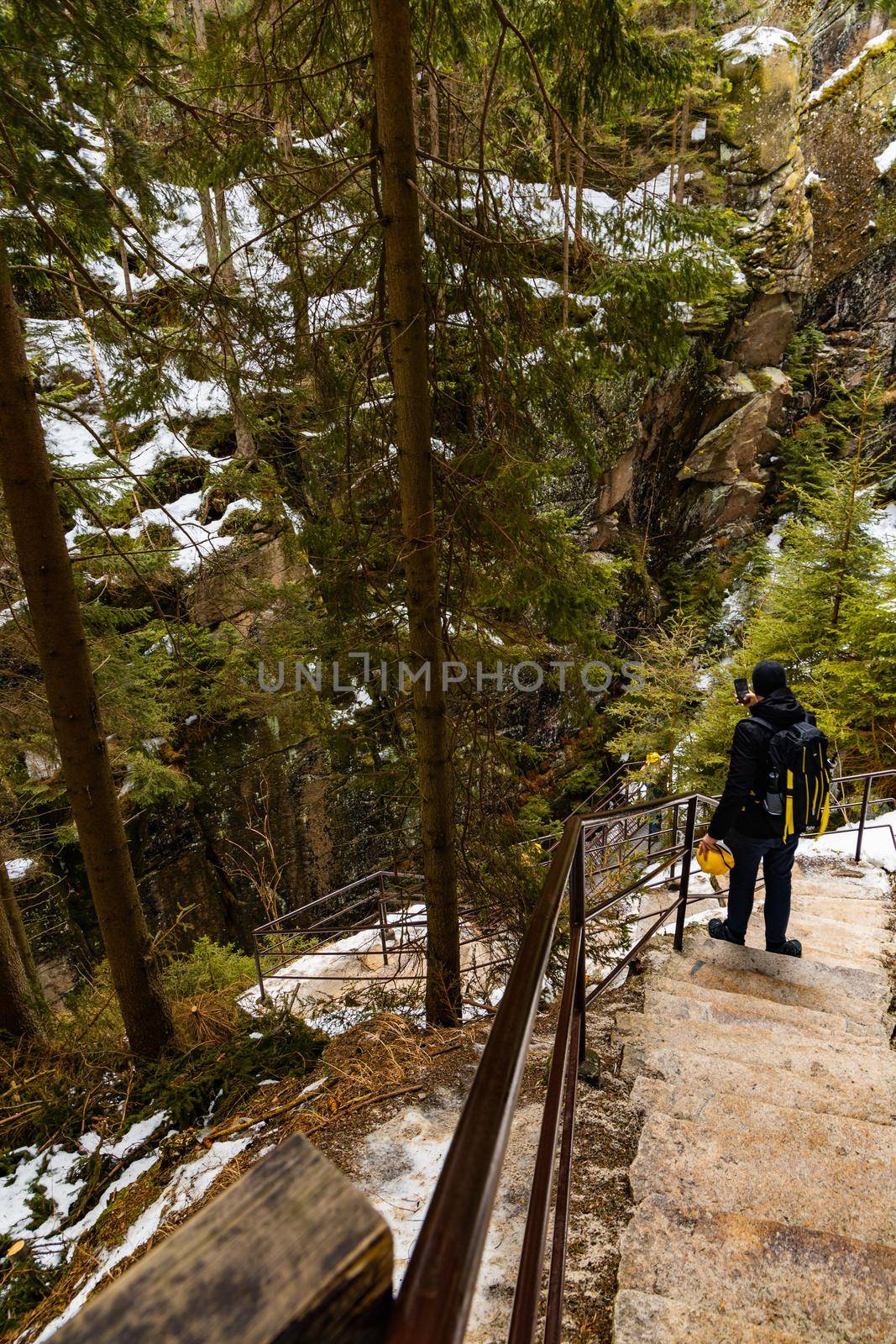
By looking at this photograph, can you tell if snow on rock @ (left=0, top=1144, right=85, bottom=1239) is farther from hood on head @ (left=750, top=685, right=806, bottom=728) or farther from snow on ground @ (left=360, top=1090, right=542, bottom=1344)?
hood on head @ (left=750, top=685, right=806, bottom=728)

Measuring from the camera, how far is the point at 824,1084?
2.62 meters

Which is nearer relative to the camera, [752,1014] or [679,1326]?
[679,1326]

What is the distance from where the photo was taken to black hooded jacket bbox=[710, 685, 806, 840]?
3840 millimetres

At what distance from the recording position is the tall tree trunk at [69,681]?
3.95 metres

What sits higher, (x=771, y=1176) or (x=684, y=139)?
(x=684, y=139)

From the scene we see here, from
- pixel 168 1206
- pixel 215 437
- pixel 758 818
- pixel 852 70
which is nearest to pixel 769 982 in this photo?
pixel 758 818

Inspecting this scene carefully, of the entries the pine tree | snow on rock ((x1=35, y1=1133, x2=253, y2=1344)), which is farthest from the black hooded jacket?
the pine tree

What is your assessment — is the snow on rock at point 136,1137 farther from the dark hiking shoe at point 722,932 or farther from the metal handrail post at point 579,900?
the dark hiking shoe at point 722,932

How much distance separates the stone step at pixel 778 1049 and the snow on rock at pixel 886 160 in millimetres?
25273

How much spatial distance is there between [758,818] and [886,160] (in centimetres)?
2451

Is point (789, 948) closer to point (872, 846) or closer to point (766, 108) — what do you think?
point (872, 846)

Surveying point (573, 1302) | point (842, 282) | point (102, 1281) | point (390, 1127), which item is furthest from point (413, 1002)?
point (842, 282)

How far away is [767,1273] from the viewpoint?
1.63 metres

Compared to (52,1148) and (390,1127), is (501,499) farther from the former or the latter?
(52,1148)
